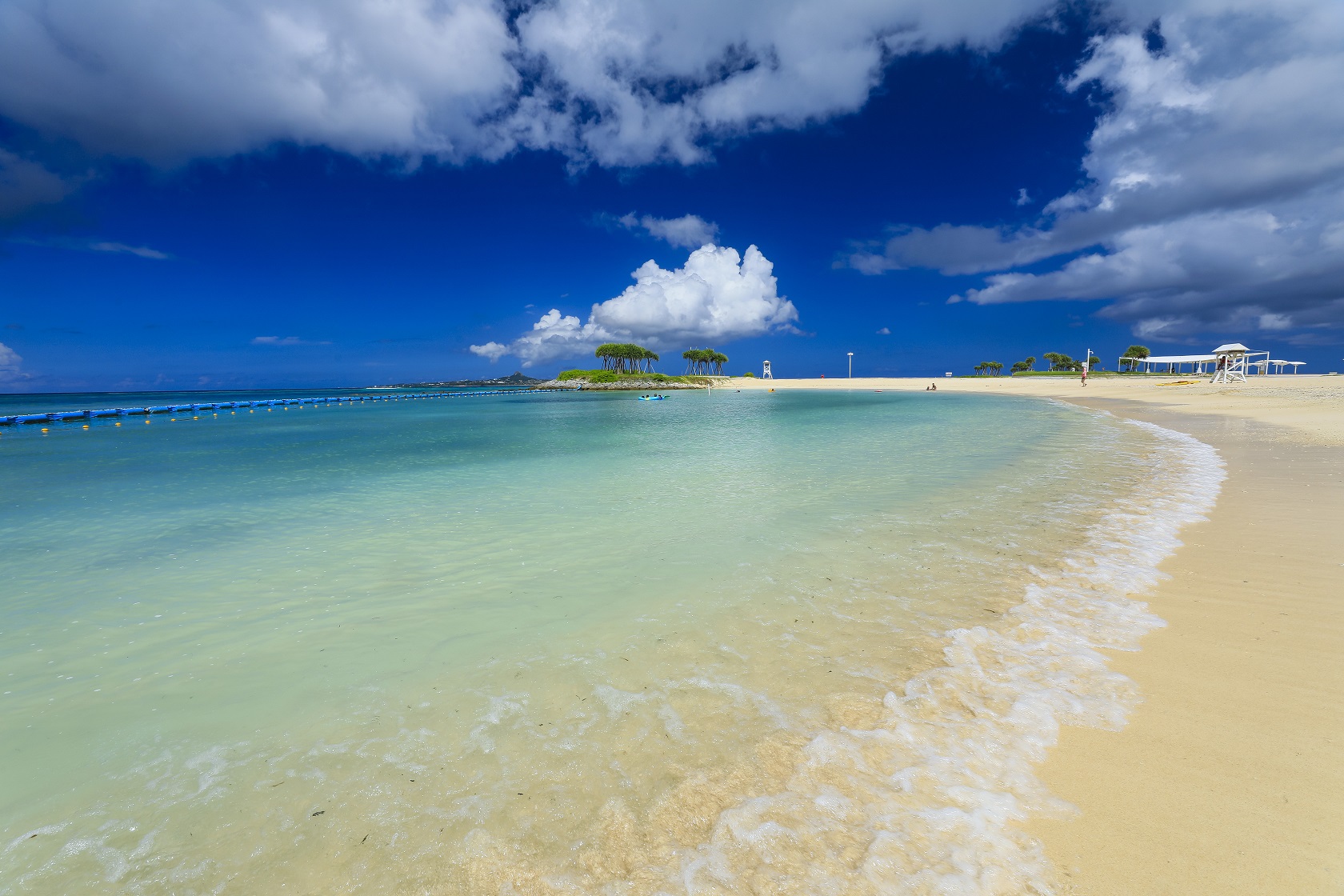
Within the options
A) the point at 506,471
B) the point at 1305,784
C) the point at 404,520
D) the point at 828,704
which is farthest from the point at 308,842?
the point at 506,471

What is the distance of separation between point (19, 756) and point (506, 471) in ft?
41.6

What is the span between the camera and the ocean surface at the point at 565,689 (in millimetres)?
2920

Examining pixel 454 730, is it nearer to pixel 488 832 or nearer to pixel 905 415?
pixel 488 832

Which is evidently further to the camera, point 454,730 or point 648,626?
point 648,626

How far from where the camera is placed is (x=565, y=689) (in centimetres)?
455

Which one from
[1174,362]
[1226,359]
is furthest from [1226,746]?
[1174,362]

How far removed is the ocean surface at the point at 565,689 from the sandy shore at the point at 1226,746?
9.2 inches

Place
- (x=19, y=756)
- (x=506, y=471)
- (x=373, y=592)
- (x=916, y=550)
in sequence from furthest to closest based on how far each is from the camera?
(x=506, y=471) → (x=916, y=550) → (x=373, y=592) → (x=19, y=756)

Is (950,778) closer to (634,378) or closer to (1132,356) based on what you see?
(634,378)

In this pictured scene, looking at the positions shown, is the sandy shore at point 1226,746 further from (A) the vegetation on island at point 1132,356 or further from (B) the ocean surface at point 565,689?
(A) the vegetation on island at point 1132,356

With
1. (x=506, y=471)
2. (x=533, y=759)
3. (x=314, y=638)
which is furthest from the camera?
(x=506, y=471)

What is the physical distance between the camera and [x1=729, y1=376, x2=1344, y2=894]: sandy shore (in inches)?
101

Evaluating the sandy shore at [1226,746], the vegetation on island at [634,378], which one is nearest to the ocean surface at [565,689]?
the sandy shore at [1226,746]

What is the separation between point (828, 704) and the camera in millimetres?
4102
